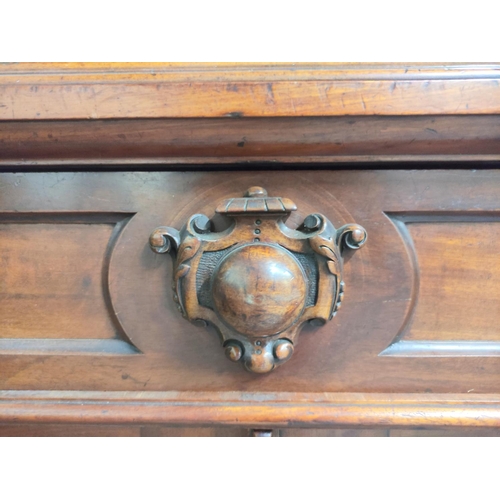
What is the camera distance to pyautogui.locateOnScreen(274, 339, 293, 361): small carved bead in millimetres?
329

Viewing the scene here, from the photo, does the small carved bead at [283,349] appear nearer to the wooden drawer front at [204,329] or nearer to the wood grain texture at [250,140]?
the wooden drawer front at [204,329]

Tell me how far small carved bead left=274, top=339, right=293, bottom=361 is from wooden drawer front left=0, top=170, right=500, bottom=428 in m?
0.03

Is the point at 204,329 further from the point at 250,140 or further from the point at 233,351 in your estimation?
the point at 250,140

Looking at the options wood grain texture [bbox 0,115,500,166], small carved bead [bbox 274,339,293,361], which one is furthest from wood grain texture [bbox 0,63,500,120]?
small carved bead [bbox 274,339,293,361]

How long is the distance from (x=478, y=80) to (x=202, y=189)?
0.75 feet

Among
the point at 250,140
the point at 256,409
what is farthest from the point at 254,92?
the point at 256,409

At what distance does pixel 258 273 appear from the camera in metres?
0.30

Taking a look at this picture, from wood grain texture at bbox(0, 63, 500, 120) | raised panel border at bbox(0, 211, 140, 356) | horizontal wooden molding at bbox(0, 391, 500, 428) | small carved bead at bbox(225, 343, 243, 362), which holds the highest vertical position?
wood grain texture at bbox(0, 63, 500, 120)

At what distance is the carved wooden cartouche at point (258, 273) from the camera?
30 cm

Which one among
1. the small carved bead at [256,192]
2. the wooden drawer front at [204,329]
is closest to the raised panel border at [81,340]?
the wooden drawer front at [204,329]

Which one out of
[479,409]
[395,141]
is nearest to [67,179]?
[395,141]

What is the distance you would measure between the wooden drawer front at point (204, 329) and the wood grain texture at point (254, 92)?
0.21 ft

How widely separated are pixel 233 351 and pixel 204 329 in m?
0.04

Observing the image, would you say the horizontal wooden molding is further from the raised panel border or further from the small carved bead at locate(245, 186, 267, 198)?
the small carved bead at locate(245, 186, 267, 198)
